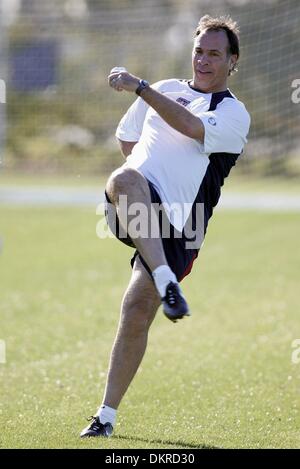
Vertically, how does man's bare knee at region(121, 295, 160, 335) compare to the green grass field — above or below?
above

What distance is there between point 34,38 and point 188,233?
1352 centimetres

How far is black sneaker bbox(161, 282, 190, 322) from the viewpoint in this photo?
17.7ft

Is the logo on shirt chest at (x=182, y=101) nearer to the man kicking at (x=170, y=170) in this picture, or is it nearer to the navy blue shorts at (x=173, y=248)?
the man kicking at (x=170, y=170)

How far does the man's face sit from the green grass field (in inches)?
86.6

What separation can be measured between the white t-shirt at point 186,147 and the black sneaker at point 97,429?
1263 mm

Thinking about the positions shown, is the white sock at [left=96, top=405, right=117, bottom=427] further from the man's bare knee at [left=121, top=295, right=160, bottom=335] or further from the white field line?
the white field line

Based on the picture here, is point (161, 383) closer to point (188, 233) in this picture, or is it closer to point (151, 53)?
point (188, 233)

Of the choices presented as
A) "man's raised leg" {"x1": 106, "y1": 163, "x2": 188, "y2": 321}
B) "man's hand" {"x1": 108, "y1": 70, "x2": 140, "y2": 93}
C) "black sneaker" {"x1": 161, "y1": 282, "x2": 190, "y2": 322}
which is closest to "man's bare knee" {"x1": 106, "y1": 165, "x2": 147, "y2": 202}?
"man's raised leg" {"x1": 106, "y1": 163, "x2": 188, "y2": 321}

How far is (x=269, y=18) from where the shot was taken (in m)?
16.8

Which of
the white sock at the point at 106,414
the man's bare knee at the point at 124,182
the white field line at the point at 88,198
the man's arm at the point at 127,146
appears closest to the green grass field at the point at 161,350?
the white sock at the point at 106,414

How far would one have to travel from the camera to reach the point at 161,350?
9.63 metres

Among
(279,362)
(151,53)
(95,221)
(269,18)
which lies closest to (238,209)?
(95,221)

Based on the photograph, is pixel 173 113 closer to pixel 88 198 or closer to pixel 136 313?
pixel 136 313

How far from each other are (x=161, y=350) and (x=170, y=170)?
394 cm
